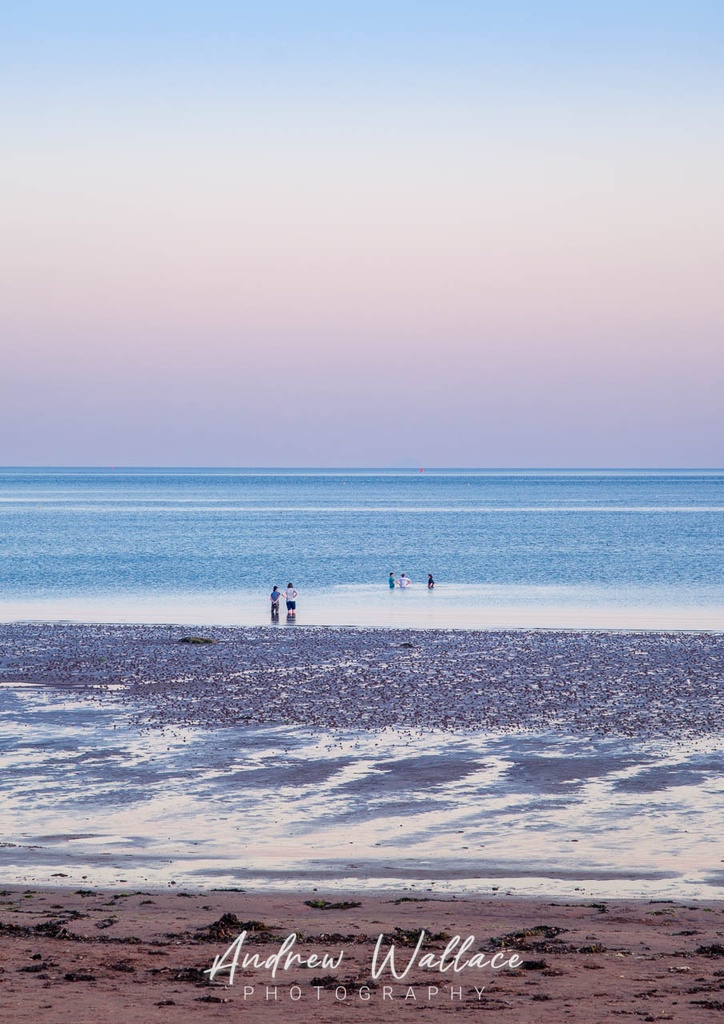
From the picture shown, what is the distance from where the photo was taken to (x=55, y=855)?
56.3 feet

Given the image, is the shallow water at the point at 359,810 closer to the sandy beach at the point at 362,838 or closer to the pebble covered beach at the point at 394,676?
the sandy beach at the point at 362,838

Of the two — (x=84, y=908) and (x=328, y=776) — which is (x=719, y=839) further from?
(x=84, y=908)

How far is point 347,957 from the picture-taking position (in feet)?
41.2

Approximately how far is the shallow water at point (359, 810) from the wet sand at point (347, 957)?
117 cm

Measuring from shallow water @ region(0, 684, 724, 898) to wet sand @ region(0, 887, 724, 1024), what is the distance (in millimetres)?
1174

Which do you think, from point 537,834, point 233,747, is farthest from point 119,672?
point 537,834

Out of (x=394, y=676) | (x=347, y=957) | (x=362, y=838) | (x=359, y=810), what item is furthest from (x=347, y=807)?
(x=394, y=676)

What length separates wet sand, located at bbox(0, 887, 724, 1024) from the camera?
11.1m

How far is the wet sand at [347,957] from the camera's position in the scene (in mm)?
11109

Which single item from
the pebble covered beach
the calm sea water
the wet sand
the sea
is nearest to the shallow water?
the sea

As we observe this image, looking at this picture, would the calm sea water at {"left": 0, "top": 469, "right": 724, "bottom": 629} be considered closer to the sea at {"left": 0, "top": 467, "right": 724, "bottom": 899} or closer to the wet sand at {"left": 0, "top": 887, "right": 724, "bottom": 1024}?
the sea at {"left": 0, "top": 467, "right": 724, "bottom": 899}

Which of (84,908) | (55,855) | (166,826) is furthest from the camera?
(166,826)

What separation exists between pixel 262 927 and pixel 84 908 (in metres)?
2.45

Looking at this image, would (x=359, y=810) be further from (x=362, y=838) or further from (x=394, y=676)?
(x=394, y=676)
